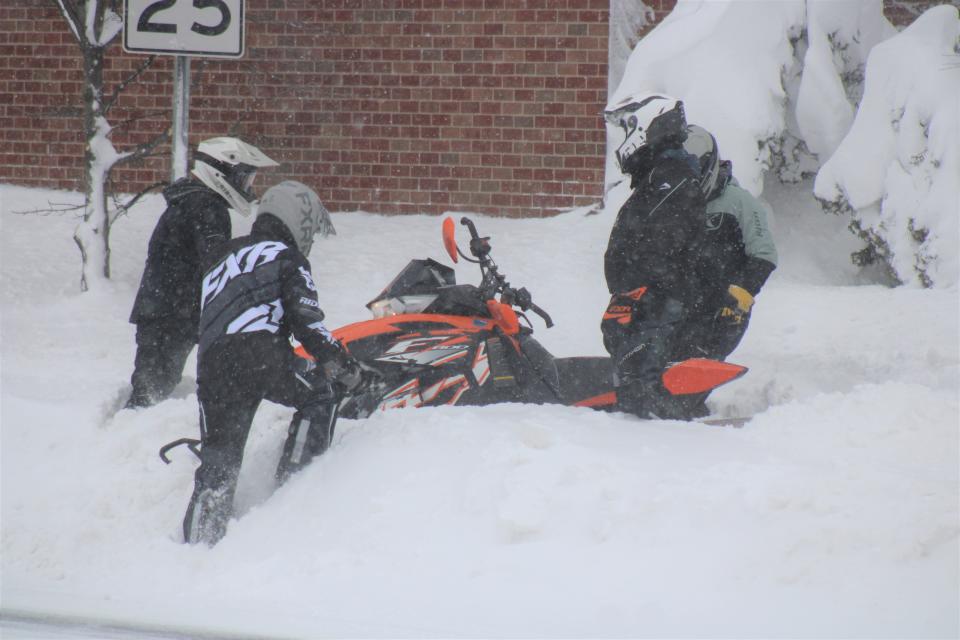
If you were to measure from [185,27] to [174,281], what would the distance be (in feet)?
4.64

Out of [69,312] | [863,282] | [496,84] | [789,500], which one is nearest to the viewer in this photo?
[789,500]

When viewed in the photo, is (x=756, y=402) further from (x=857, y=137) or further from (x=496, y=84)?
(x=496, y=84)

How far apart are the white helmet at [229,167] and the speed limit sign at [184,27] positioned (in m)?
0.72

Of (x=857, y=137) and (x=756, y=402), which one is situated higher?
(x=857, y=137)

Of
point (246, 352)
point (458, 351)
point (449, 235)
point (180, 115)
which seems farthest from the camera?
point (180, 115)

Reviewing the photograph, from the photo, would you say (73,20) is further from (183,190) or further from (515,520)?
(515,520)

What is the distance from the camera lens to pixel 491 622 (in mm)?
3480

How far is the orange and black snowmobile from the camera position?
16.6 ft

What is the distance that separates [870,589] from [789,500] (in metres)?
0.49

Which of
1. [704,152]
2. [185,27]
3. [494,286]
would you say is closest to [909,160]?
[704,152]

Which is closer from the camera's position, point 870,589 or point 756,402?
point 870,589

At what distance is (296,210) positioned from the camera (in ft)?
15.1

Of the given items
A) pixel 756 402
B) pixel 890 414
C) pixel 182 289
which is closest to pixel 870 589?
pixel 890 414

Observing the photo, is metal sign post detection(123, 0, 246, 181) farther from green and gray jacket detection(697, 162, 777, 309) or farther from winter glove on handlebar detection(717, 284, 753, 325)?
winter glove on handlebar detection(717, 284, 753, 325)
